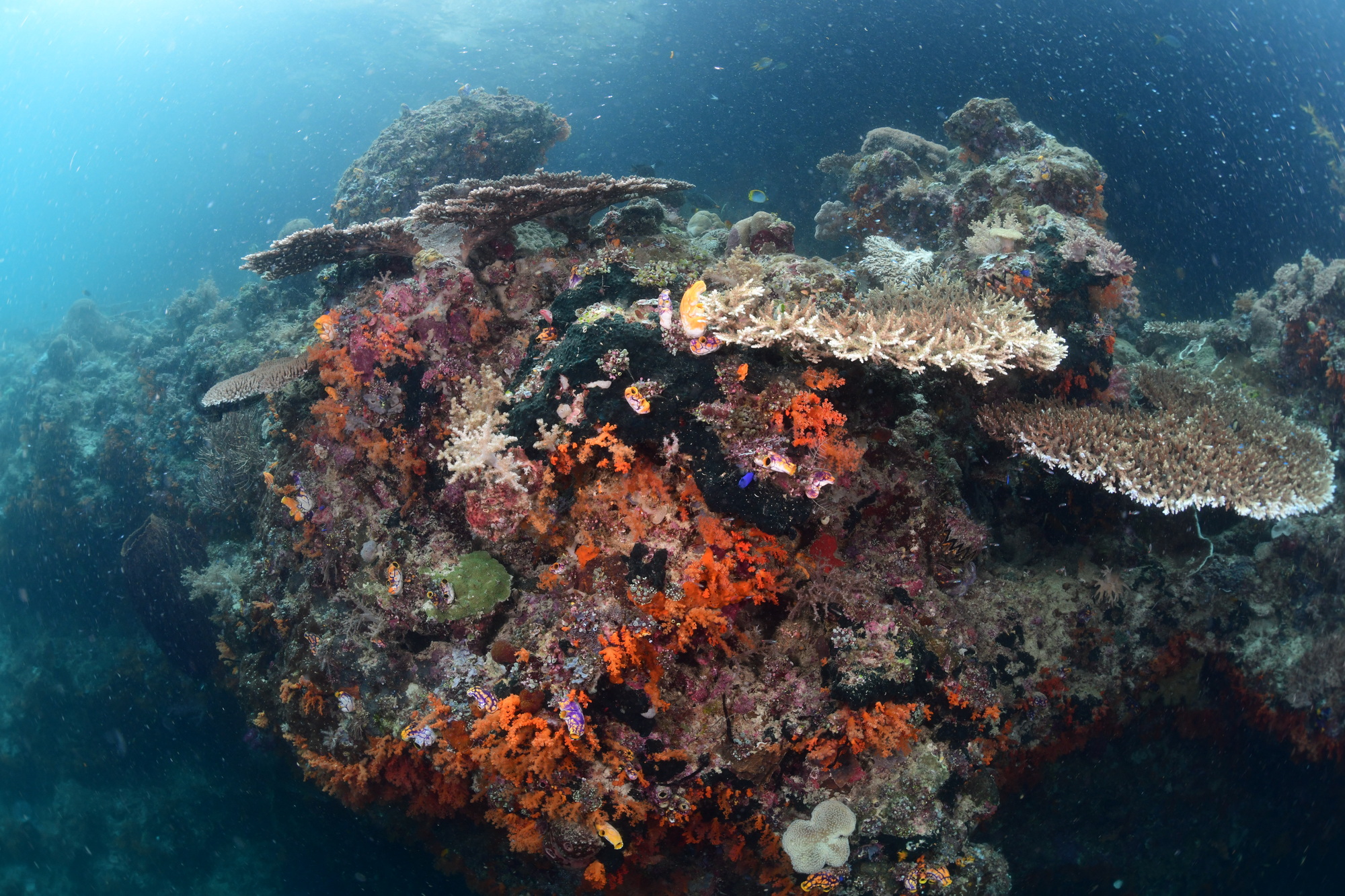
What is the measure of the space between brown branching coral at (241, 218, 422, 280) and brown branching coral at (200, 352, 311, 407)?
876 millimetres

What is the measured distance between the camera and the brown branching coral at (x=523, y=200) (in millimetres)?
4359

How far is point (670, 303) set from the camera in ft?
11.8

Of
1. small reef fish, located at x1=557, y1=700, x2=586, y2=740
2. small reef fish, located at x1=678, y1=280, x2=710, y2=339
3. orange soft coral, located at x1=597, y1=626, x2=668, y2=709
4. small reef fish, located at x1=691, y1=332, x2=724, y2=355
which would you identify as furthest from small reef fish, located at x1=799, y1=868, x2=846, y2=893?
small reef fish, located at x1=678, y1=280, x2=710, y2=339

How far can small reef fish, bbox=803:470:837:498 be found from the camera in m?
3.20

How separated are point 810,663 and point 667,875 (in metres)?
1.92

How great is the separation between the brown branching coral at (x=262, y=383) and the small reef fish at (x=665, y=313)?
3672mm

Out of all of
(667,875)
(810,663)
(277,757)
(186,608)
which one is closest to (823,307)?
(810,663)

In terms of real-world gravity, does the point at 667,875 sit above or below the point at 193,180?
below

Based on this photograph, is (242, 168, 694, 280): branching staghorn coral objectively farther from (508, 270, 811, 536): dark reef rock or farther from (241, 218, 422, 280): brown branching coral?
(508, 270, 811, 536): dark reef rock

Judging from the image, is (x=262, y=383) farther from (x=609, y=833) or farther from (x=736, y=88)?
(x=736, y=88)

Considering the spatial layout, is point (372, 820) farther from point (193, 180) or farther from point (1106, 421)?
point (193, 180)

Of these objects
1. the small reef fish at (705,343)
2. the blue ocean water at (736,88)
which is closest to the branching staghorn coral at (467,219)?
the small reef fish at (705,343)

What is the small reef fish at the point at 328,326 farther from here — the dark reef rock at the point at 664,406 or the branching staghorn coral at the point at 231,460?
the branching staghorn coral at the point at 231,460

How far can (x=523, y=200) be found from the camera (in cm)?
445
